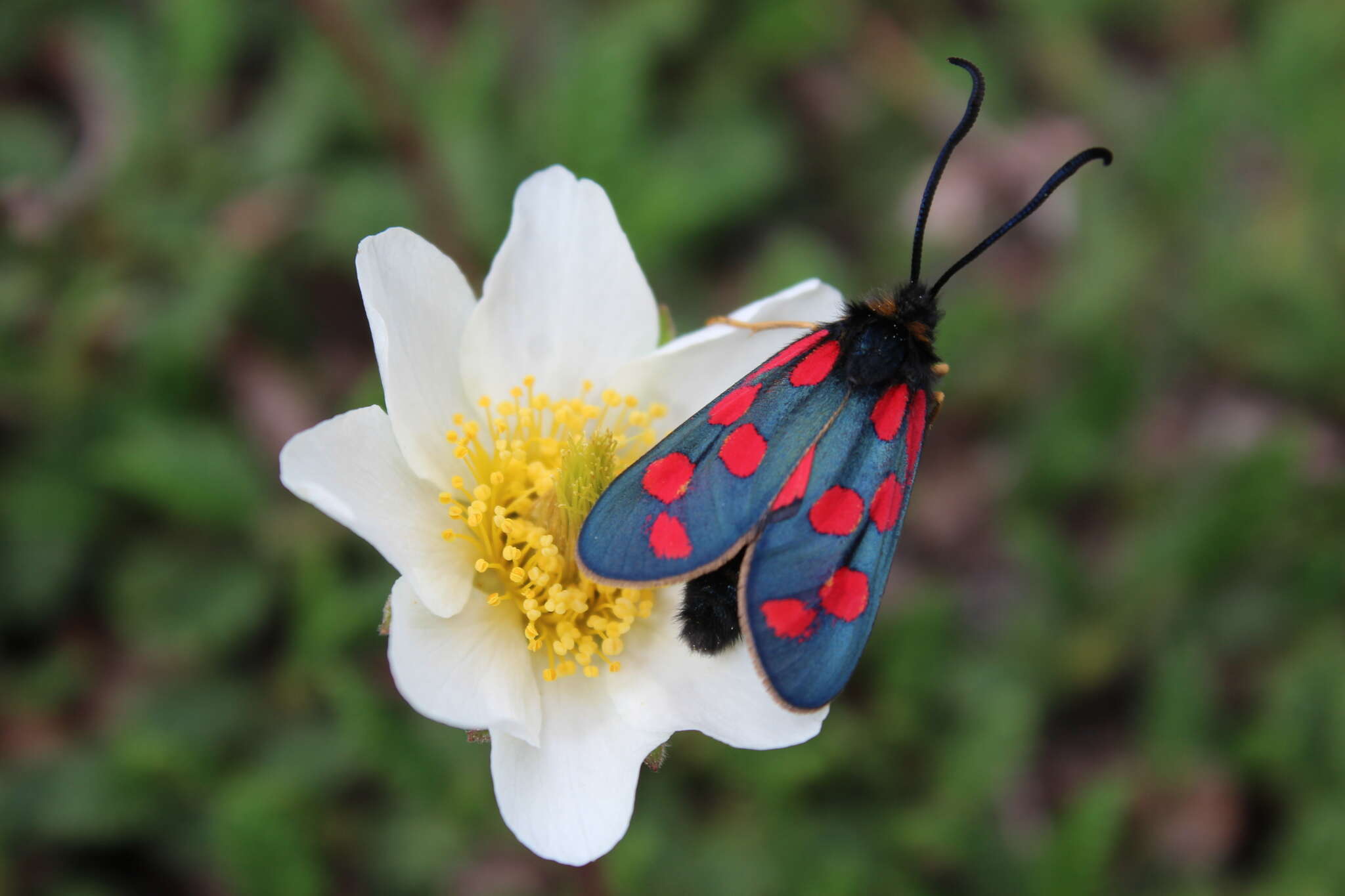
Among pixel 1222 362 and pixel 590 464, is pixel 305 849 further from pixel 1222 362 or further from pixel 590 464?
pixel 1222 362

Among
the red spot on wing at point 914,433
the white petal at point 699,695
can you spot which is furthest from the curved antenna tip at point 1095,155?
the white petal at point 699,695

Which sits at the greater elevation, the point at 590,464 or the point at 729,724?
the point at 590,464

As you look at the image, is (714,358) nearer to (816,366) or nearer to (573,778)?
(816,366)

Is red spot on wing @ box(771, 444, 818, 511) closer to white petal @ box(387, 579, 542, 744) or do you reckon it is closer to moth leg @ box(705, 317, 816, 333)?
moth leg @ box(705, 317, 816, 333)

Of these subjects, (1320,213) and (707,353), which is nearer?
(707,353)

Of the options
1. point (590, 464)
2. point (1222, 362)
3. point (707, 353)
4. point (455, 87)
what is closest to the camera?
point (590, 464)

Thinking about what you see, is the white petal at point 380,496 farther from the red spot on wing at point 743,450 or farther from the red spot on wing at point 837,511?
the red spot on wing at point 837,511

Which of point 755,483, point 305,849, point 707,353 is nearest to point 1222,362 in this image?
point 707,353
